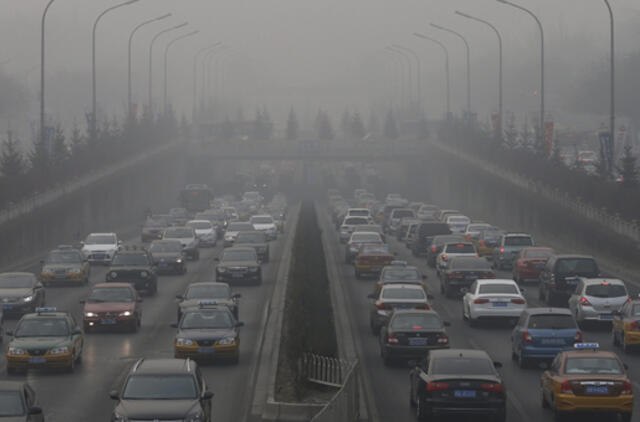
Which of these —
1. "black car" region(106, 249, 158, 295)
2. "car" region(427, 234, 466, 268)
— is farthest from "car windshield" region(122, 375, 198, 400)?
"car" region(427, 234, 466, 268)

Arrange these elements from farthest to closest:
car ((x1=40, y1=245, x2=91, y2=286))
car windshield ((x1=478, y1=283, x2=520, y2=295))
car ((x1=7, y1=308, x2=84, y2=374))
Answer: car ((x1=40, y1=245, x2=91, y2=286)) < car windshield ((x1=478, y1=283, x2=520, y2=295)) < car ((x1=7, y1=308, x2=84, y2=374))

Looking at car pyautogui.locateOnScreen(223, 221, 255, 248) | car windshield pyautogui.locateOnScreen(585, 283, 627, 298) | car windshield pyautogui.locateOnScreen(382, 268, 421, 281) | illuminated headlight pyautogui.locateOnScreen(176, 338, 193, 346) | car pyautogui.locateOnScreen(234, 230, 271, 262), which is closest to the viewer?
illuminated headlight pyautogui.locateOnScreen(176, 338, 193, 346)

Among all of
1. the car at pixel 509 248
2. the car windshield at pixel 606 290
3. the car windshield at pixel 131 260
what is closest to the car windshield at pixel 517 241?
the car at pixel 509 248

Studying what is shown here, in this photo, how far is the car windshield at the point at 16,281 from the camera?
36.5 meters

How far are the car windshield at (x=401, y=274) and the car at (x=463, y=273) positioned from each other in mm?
3310

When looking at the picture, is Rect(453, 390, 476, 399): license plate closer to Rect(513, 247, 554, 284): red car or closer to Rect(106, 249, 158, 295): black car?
Rect(106, 249, 158, 295): black car

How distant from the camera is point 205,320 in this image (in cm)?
2691

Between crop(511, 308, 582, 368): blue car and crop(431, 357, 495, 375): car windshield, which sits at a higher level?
crop(431, 357, 495, 375): car windshield

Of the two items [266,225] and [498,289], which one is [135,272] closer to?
[498,289]

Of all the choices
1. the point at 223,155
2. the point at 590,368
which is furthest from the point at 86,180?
the point at 590,368

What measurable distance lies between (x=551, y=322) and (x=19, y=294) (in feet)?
54.4

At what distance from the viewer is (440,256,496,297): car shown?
133 feet

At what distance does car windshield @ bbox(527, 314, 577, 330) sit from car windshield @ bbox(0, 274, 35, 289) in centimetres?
1672

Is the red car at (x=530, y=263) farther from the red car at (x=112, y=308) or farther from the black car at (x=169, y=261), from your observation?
the red car at (x=112, y=308)
